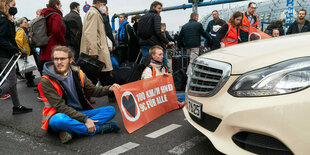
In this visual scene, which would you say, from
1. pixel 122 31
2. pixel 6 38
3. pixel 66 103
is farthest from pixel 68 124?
pixel 122 31

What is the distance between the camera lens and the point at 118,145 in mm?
2857

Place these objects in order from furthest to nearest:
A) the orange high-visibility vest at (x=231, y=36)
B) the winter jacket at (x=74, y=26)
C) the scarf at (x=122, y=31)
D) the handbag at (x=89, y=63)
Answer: the scarf at (x=122, y=31) → the winter jacket at (x=74, y=26) → the orange high-visibility vest at (x=231, y=36) → the handbag at (x=89, y=63)

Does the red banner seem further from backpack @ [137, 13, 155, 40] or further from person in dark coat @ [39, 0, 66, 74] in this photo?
person in dark coat @ [39, 0, 66, 74]

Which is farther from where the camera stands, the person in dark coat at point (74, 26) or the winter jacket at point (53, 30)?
the person in dark coat at point (74, 26)

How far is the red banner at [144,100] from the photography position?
322 centimetres

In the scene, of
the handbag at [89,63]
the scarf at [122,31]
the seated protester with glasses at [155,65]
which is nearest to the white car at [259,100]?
the seated protester with glasses at [155,65]

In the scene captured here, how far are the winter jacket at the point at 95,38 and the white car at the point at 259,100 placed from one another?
8.72ft

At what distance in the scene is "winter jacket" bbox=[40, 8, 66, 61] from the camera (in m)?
4.69

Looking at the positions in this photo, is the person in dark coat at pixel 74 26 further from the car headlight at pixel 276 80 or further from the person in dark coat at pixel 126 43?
the car headlight at pixel 276 80

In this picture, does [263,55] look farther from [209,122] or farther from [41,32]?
[41,32]

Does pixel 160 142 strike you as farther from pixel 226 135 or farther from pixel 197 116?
pixel 226 135

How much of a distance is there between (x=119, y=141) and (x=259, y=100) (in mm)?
1696

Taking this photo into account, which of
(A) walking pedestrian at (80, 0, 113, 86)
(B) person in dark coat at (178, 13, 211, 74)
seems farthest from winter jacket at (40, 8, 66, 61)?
(B) person in dark coat at (178, 13, 211, 74)

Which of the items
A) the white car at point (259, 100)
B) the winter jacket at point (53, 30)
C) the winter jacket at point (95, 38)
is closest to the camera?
the white car at point (259, 100)
